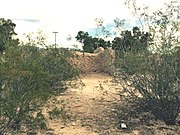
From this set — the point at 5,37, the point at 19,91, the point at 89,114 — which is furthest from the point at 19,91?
the point at 5,37

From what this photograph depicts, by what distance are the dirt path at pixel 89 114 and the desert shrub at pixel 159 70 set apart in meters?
1.15

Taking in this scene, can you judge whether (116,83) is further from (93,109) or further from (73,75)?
(73,75)

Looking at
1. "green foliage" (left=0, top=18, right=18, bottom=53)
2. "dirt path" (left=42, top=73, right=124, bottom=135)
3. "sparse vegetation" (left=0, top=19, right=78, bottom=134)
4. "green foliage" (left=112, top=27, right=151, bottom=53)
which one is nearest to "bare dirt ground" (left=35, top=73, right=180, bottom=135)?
"dirt path" (left=42, top=73, right=124, bottom=135)

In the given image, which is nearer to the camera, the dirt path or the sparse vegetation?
the sparse vegetation

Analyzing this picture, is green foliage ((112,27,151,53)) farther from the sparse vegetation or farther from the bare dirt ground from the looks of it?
the sparse vegetation

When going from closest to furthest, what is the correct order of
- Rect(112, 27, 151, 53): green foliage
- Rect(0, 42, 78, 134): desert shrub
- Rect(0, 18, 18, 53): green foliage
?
Rect(0, 42, 78, 134): desert shrub, Rect(0, 18, 18, 53): green foliage, Rect(112, 27, 151, 53): green foliage

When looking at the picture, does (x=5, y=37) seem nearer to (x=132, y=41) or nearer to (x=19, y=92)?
(x=132, y=41)

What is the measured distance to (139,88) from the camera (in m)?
12.4

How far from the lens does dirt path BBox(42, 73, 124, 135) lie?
11.3 meters

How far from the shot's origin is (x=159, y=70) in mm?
11977

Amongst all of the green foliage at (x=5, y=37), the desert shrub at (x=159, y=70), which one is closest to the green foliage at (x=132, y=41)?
the desert shrub at (x=159, y=70)

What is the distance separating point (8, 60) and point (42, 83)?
1.05 metres

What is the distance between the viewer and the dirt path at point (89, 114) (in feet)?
37.0

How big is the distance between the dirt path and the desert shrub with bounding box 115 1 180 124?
3.78 feet
